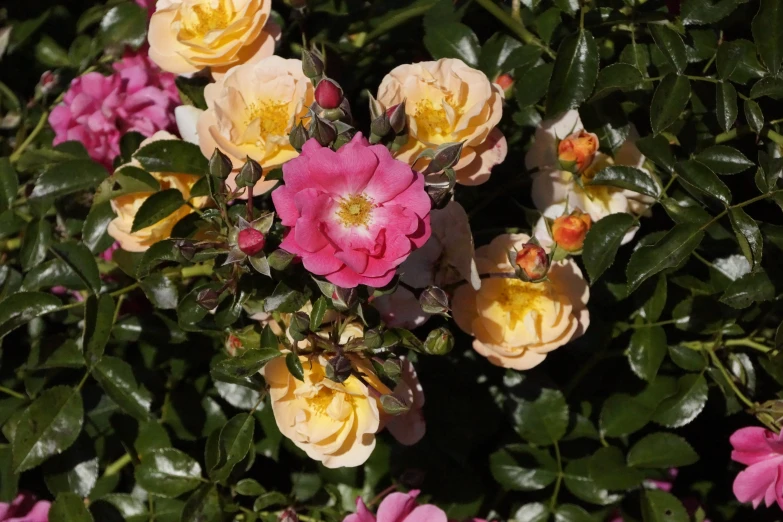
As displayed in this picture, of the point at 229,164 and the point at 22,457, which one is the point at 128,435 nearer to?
the point at 22,457

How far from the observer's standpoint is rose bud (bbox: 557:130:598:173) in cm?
125

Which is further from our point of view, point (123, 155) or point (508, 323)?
point (123, 155)

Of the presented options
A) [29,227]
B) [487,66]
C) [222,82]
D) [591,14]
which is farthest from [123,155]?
[591,14]

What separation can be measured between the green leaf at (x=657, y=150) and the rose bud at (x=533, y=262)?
11.3 inches

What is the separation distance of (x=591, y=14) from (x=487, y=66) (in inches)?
7.8

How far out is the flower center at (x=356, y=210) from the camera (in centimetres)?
94

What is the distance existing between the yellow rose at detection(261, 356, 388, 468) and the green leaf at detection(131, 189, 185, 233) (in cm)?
32

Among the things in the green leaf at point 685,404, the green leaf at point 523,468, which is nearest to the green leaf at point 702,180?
the green leaf at point 685,404

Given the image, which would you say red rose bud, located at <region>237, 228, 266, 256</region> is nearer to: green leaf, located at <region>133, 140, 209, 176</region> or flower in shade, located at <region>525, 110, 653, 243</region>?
green leaf, located at <region>133, 140, 209, 176</region>

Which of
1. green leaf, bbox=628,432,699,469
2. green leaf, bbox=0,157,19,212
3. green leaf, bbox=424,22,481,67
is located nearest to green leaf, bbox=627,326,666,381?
green leaf, bbox=628,432,699,469

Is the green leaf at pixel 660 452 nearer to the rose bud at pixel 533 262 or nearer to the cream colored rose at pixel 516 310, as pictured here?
the cream colored rose at pixel 516 310

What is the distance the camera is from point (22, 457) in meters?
1.27

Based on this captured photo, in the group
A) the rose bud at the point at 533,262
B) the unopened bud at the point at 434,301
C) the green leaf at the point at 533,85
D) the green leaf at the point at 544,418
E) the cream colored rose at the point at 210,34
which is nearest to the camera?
the unopened bud at the point at 434,301

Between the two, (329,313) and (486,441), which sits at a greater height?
(329,313)
